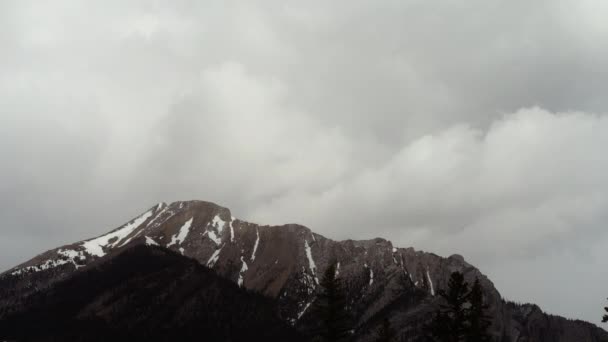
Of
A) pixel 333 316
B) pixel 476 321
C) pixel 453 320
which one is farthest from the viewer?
pixel 333 316

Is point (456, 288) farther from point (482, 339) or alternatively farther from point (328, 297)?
point (328, 297)

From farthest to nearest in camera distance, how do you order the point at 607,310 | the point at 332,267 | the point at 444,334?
the point at 332,267
the point at 607,310
the point at 444,334

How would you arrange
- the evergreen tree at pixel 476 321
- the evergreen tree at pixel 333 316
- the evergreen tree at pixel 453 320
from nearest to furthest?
the evergreen tree at pixel 453 320 < the evergreen tree at pixel 476 321 < the evergreen tree at pixel 333 316

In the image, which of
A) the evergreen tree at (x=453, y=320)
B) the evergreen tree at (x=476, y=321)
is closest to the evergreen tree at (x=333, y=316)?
the evergreen tree at (x=453, y=320)

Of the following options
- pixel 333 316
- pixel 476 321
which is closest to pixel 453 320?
pixel 476 321

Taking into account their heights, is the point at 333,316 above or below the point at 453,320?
above

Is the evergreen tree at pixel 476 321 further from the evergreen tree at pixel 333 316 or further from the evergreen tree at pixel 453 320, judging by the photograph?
the evergreen tree at pixel 333 316

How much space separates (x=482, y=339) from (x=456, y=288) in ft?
13.4

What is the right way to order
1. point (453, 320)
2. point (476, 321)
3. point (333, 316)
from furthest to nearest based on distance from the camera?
point (333, 316) < point (476, 321) < point (453, 320)

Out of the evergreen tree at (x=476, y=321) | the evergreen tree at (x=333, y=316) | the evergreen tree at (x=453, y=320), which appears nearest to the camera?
the evergreen tree at (x=453, y=320)

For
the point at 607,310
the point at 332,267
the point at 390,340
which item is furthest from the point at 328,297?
the point at 607,310

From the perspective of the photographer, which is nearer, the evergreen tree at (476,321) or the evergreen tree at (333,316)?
Result: the evergreen tree at (476,321)

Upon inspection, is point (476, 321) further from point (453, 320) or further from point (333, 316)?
point (333, 316)

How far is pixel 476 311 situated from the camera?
36219 millimetres
